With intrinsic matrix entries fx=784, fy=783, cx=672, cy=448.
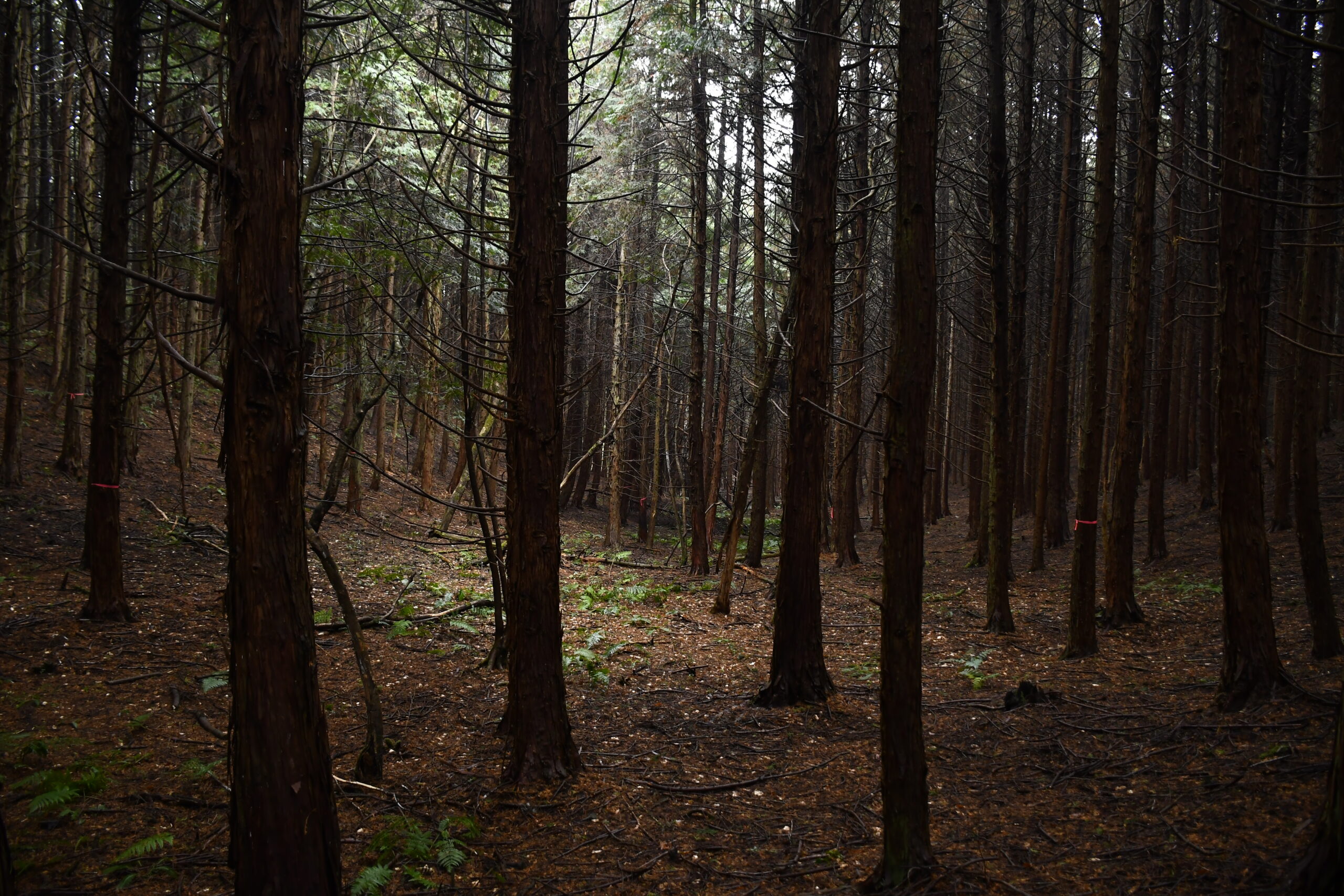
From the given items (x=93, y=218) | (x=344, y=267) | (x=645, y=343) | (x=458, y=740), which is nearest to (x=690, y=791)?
(x=458, y=740)

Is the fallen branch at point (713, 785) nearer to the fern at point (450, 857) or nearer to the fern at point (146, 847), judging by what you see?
the fern at point (450, 857)

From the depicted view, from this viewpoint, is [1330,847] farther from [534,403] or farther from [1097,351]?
[1097,351]

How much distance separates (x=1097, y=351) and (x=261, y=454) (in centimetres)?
829

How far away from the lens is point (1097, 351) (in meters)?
8.58

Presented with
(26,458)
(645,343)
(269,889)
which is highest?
(645,343)

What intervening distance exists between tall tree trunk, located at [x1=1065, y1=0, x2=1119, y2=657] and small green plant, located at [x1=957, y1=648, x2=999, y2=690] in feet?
3.16

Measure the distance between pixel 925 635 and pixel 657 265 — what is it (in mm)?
11041

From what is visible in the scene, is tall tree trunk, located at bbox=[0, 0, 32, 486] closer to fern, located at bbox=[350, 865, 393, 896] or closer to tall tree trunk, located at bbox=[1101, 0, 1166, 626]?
fern, located at bbox=[350, 865, 393, 896]

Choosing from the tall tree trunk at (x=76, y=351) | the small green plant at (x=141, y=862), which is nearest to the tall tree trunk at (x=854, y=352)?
the small green plant at (x=141, y=862)

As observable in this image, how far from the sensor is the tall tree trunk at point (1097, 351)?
8336mm

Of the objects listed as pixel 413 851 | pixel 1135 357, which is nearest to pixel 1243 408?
pixel 1135 357

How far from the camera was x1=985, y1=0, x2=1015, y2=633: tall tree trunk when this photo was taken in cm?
1036

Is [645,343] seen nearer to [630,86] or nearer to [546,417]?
[630,86]

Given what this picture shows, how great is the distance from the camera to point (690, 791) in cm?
582
